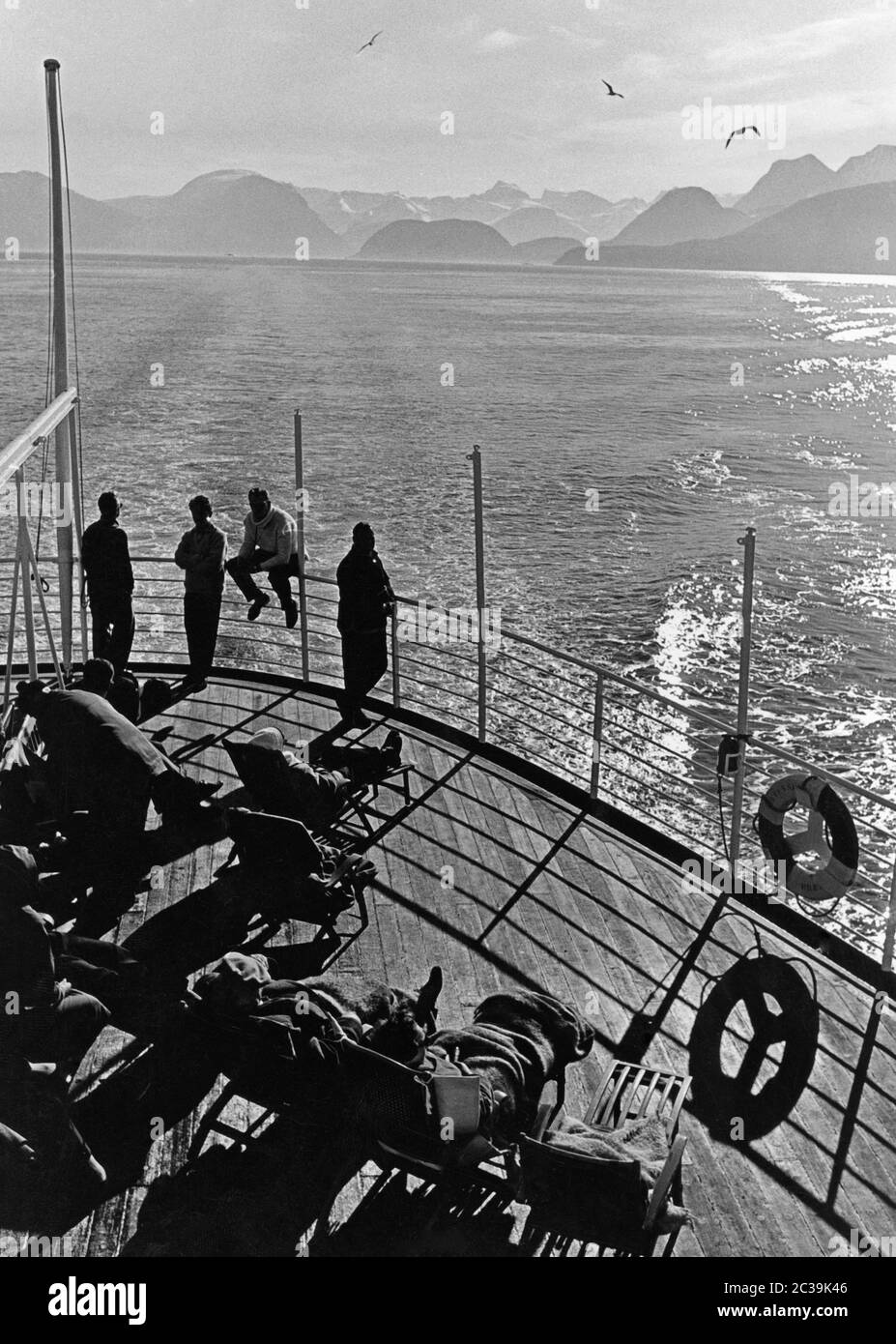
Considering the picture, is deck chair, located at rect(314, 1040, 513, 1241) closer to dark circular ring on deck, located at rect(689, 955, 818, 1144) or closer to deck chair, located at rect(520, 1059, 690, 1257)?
deck chair, located at rect(520, 1059, 690, 1257)

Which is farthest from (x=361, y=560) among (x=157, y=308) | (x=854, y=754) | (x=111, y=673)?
(x=157, y=308)

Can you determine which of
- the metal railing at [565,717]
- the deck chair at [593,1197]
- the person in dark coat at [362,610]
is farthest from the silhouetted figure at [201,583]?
the deck chair at [593,1197]

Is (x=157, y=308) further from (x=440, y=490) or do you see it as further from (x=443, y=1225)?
(x=443, y=1225)

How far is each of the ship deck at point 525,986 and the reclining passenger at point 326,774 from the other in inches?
20.9

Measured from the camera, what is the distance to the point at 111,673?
8.27 meters

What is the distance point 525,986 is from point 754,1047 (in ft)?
4.17

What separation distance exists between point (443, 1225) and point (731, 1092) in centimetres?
174

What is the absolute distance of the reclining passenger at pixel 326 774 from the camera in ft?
24.3

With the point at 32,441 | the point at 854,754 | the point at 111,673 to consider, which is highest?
the point at 32,441

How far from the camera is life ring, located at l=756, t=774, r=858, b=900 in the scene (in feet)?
26.5

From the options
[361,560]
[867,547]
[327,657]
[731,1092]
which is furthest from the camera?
[867,547]

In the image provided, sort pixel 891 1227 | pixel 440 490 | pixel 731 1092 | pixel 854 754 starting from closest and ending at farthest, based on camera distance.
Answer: pixel 891 1227 < pixel 731 1092 < pixel 854 754 < pixel 440 490

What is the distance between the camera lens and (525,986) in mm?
6852

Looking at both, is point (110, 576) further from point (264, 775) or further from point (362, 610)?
point (264, 775)
